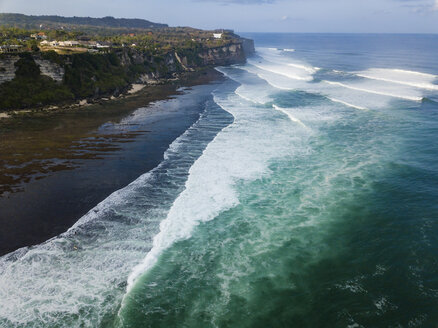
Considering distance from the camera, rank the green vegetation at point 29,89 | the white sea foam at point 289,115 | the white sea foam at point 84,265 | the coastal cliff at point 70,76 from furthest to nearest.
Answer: the coastal cliff at point 70,76 → the green vegetation at point 29,89 → the white sea foam at point 289,115 → the white sea foam at point 84,265

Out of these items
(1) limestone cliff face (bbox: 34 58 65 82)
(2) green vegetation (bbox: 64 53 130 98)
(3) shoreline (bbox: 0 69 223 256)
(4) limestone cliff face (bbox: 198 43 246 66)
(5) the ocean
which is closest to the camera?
(5) the ocean

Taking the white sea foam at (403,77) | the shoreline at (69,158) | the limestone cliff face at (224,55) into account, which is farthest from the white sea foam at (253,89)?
the limestone cliff face at (224,55)

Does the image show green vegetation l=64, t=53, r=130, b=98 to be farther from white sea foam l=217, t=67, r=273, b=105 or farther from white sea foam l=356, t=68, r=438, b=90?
white sea foam l=356, t=68, r=438, b=90

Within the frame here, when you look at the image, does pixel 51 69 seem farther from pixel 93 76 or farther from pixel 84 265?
pixel 84 265

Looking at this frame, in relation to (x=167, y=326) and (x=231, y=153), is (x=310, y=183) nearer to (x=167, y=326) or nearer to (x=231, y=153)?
(x=231, y=153)

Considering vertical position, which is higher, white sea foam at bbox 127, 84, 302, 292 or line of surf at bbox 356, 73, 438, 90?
line of surf at bbox 356, 73, 438, 90

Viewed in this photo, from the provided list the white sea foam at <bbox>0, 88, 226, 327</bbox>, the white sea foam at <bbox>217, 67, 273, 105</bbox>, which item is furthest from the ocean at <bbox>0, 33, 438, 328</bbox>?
the white sea foam at <bbox>217, 67, 273, 105</bbox>

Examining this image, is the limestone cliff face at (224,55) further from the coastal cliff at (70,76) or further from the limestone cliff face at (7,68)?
the limestone cliff face at (7,68)
